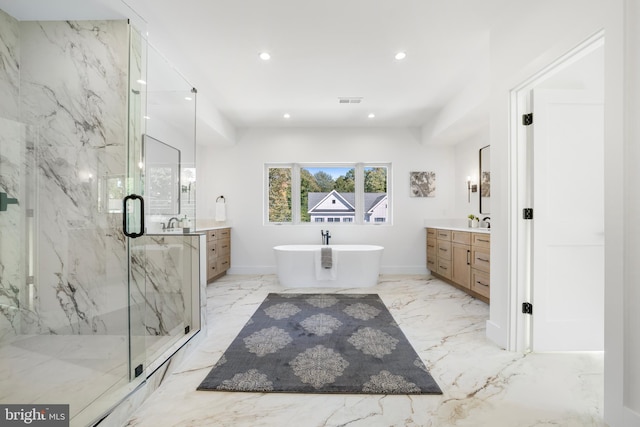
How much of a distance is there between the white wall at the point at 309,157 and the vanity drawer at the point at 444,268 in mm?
682

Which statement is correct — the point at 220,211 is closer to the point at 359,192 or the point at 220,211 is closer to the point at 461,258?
the point at 359,192

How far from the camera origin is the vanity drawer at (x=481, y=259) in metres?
3.21

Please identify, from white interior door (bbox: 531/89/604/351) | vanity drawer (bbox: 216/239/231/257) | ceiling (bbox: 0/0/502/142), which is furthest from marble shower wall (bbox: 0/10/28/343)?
white interior door (bbox: 531/89/604/351)

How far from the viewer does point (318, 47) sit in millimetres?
2648

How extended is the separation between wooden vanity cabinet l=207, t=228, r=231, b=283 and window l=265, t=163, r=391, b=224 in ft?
2.78

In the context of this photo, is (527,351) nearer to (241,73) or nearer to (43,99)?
(241,73)

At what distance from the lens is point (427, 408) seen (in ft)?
5.04

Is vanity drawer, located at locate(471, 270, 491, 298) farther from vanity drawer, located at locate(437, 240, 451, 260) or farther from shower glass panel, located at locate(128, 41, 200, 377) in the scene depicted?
shower glass panel, located at locate(128, 41, 200, 377)

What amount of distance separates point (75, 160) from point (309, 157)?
3417 millimetres

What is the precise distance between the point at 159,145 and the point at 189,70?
1019 mm

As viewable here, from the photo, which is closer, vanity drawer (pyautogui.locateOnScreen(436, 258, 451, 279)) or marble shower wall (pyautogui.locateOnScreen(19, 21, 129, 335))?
marble shower wall (pyautogui.locateOnScreen(19, 21, 129, 335))

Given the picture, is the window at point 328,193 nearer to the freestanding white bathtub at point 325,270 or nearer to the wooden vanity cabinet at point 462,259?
the wooden vanity cabinet at point 462,259

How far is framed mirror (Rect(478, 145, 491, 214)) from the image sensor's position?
13.8 ft

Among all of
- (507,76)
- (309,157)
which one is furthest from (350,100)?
(507,76)
